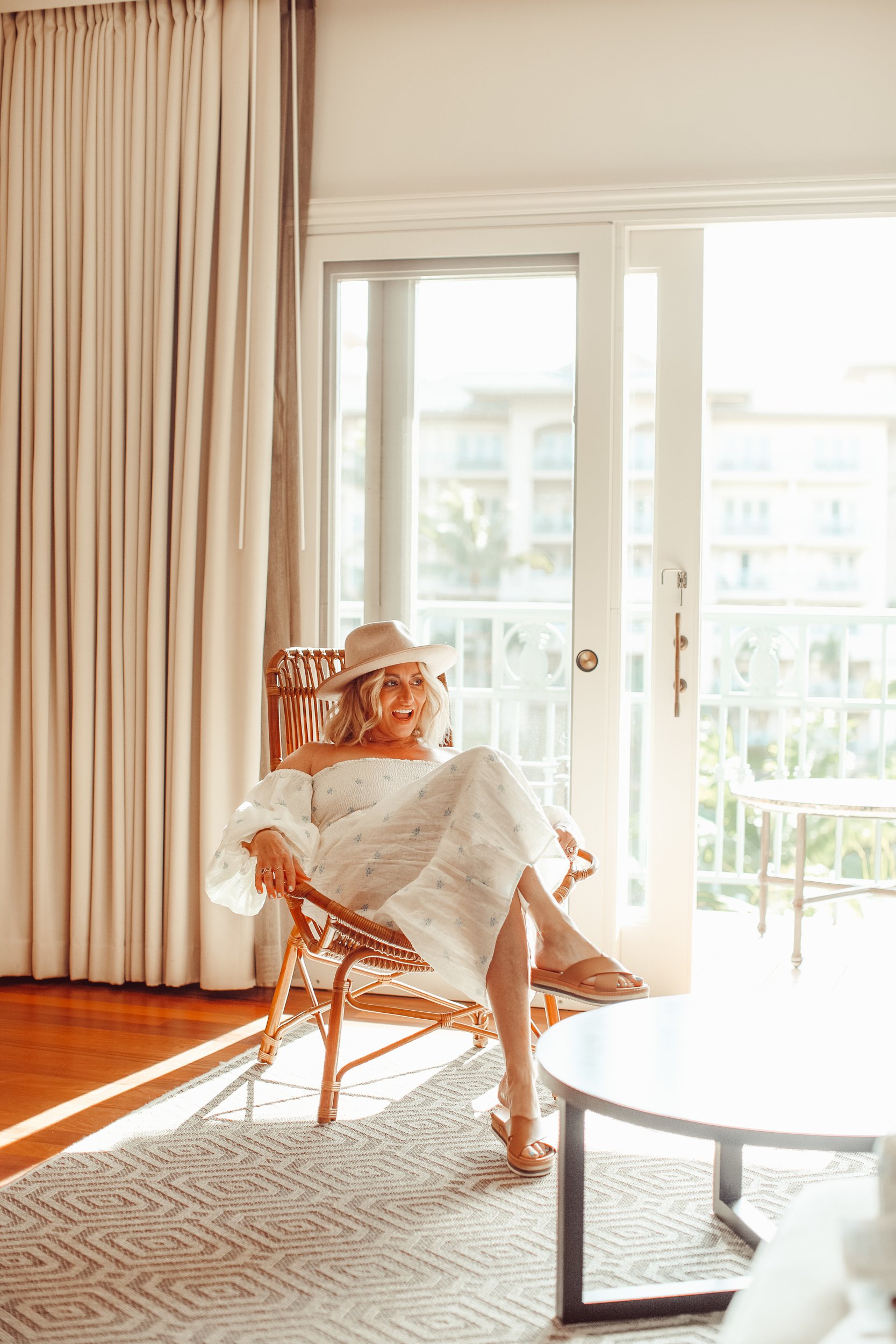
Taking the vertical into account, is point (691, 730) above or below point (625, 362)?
below

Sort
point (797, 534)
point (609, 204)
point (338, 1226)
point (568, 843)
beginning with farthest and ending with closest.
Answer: point (797, 534)
point (609, 204)
point (568, 843)
point (338, 1226)

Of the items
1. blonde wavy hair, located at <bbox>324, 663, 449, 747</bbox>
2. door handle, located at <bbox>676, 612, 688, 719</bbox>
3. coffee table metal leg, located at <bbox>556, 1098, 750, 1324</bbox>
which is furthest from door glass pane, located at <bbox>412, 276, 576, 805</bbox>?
coffee table metal leg, located at <bbox>556, 1098, 750, 1324</bbox>

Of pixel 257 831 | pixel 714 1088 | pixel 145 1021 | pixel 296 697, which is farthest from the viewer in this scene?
→ pixel 145 1021

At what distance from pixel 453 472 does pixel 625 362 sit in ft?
1.83

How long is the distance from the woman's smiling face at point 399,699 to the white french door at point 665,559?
2.50 feet

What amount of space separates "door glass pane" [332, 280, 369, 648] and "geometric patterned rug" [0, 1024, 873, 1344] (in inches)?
57.6

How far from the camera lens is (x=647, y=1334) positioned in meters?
1.59

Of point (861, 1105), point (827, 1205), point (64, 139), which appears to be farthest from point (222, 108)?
point (827, 1205)

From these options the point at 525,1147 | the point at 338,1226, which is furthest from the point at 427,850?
the point at 338,1226

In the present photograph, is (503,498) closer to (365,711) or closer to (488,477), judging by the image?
(488,477)

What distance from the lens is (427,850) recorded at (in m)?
2.28

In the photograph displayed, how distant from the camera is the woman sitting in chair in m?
2.11

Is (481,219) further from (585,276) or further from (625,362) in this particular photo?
(625,362)

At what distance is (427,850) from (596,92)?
2133mm
